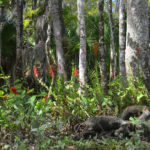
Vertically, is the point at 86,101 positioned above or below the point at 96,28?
below

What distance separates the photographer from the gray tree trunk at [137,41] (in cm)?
483

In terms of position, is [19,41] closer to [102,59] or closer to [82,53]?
[82,53]

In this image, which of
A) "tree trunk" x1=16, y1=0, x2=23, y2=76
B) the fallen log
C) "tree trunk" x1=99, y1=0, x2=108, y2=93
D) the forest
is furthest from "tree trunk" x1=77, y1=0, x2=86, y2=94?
"tree trunk" x1=16, y1=0, x2=23, y2=76

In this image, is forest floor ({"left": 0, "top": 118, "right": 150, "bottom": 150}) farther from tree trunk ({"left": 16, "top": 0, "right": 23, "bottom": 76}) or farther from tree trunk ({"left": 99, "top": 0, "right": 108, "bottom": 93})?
tree trunk ({"left": 16, "top": 0, "right": 23, "bottom": 76})

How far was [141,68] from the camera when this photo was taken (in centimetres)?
474

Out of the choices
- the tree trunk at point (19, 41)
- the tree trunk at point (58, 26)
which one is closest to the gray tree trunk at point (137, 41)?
the tree trunk at point (58, 26)

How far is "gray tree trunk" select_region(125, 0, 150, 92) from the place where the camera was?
190 inches

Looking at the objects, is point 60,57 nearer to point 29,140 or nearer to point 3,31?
point 29,140

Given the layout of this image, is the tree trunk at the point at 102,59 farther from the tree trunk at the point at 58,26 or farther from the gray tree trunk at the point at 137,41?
the tree trunk at the point at 58,26

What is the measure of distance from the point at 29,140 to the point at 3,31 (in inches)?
349

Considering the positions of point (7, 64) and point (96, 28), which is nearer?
point (7, 64)

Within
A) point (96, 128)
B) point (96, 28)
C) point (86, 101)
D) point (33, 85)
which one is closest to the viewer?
point (96, 128)

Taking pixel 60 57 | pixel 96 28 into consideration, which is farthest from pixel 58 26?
pixel 96 28

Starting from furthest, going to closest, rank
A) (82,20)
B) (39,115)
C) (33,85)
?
(33,85) → (82,20) → (39,115)
